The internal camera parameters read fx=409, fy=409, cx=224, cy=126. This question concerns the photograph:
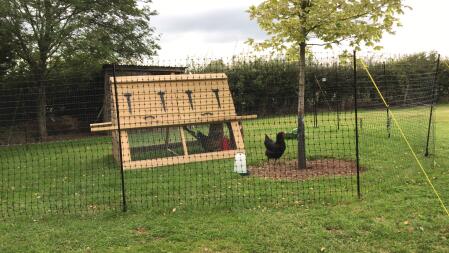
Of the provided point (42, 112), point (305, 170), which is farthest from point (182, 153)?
point (42, 112)

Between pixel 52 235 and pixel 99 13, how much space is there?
46.8ft

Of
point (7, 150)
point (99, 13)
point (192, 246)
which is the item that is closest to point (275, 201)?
point (192, 246)

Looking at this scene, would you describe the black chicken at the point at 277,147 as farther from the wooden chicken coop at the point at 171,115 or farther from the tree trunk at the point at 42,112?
the tree trunk at the point at 42,112

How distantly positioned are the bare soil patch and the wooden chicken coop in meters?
1.47

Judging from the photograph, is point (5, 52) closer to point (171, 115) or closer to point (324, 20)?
point (171, 115)

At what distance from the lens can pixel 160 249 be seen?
4430 millimetres

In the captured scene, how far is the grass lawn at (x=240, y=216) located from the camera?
454cm

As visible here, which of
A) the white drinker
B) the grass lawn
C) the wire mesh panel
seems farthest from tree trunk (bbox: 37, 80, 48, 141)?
the wire mesh panel

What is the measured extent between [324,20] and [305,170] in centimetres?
282

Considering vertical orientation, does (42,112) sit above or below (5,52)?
below

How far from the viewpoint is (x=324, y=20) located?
7.23m

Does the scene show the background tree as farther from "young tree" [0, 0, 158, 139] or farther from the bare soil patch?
the bare soil patch

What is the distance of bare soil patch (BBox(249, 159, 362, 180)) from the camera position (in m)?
7.47

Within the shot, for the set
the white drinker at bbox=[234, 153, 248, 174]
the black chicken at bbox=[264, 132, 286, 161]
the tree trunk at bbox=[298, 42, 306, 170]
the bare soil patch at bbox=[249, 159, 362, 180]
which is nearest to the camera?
the bare soil patch at bbox=[249, 159, 362, 180]
